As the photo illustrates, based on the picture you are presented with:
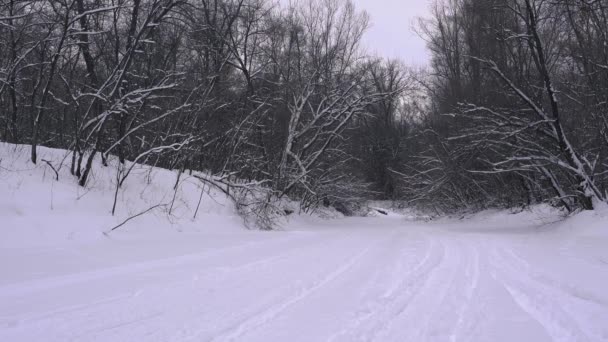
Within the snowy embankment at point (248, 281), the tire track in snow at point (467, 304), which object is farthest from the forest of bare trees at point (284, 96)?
the tire track in snow at point (467, 304)

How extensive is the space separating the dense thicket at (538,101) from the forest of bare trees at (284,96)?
0.07 meters

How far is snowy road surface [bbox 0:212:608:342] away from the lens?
342 centimetres

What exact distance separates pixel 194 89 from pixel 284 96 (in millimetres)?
10813

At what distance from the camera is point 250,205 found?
44.8ft

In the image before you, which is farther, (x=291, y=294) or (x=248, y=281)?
(x=248, y=281)

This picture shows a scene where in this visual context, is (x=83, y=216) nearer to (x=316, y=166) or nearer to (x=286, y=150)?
(x=286, y=150)

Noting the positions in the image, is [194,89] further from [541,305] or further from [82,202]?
[541,305]

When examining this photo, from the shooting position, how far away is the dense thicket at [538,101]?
478 inches

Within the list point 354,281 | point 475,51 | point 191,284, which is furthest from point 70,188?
point 475,51

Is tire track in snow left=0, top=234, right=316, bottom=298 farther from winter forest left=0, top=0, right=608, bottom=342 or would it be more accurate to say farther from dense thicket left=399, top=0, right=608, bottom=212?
dense thicket left=399, top=0, right=608, bottom=212

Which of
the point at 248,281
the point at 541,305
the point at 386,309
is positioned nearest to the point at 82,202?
the point at 248,281

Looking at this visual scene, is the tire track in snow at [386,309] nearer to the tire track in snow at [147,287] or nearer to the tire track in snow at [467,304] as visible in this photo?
the tire track in snow at [467,304]

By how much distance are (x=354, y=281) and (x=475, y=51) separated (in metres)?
13.7

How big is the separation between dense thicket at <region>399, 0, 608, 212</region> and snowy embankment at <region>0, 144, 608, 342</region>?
12.2ft
